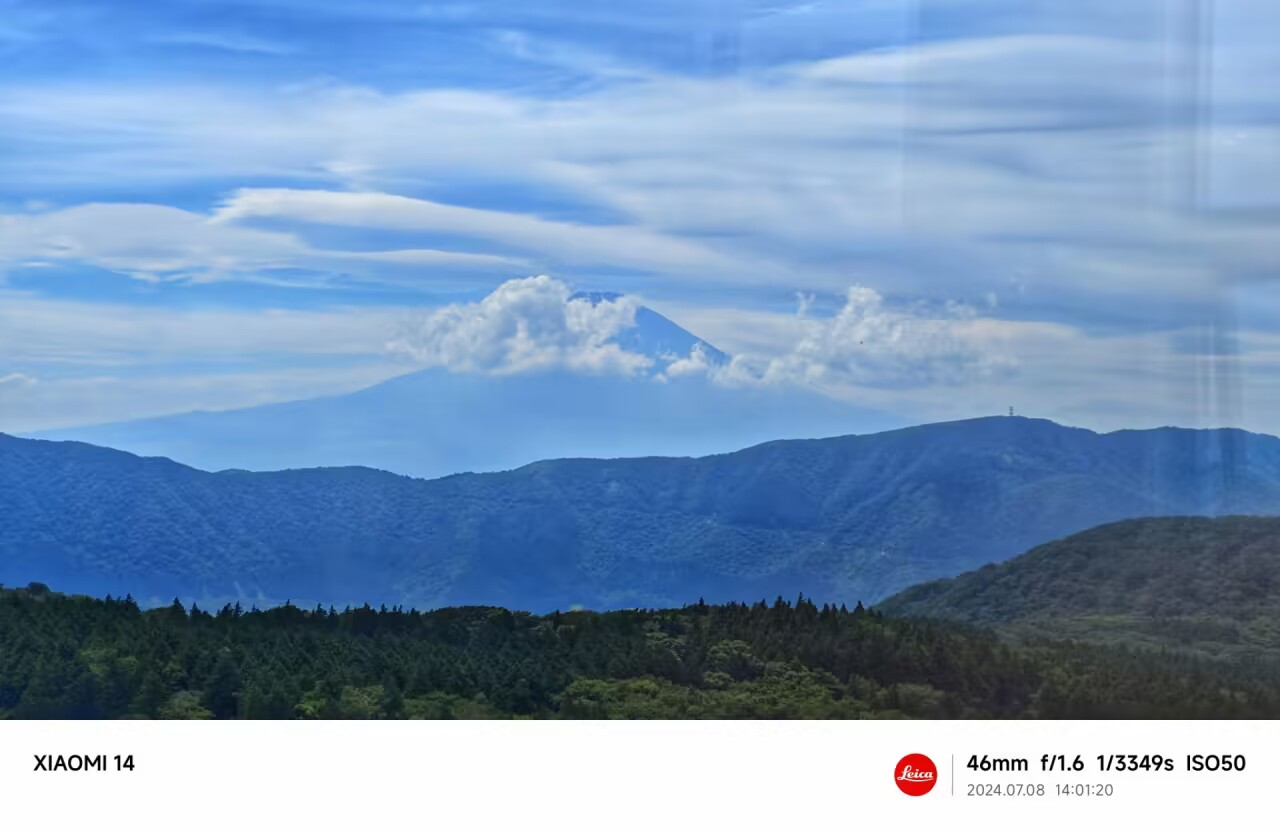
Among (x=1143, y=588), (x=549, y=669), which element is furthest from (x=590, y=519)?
(x=1143, y=588)

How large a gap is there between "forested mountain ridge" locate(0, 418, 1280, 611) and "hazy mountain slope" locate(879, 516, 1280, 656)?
1.54 ft

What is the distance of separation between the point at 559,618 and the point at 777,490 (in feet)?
24.3

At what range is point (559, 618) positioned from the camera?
20.7 meters

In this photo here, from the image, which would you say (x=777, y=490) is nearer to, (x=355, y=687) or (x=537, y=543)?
(x=537, y=543)

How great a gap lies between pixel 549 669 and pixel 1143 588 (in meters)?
10.0

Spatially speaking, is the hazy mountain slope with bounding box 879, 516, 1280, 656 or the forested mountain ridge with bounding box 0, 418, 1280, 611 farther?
the forested mountain ridge with bounding box 0, 418, 1280, 611
